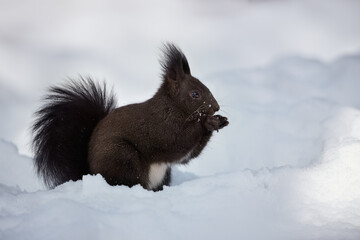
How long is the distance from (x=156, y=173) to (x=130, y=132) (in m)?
0.24

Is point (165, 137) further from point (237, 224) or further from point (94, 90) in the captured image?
point (237, 224)

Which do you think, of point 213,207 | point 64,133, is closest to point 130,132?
point 64,133

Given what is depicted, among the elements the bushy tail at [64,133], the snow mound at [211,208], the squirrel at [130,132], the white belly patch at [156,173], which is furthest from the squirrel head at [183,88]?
the snow mound at [211,208]

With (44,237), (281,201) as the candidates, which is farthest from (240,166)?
(44,237)

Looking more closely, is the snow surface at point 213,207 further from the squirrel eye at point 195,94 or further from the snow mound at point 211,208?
the squirrel eye at point 195,94

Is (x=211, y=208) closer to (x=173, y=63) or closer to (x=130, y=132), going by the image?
(x=130, y=132)

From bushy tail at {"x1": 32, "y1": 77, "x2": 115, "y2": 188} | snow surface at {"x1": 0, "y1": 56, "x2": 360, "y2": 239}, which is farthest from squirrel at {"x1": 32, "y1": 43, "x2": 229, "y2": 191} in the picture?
snow surface at {"x1": 0, "y1": 56, "x2": 360, "y2": 239}

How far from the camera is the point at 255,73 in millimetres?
3959

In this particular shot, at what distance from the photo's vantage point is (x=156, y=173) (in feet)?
7.36

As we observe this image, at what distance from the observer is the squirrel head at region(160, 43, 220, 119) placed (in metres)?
2.31

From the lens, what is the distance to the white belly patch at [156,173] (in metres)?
2.21

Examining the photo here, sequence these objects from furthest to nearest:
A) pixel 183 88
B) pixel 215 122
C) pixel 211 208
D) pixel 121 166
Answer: pixel 183 88
pixel 215 122
pixel 121 166
pixel 211 208

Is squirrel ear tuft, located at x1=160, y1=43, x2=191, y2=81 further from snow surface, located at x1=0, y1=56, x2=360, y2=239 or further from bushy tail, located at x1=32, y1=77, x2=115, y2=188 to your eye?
snow surface, located at x1=0, y1=56, x2=360, y2=239

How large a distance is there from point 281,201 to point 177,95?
884 millimetres
